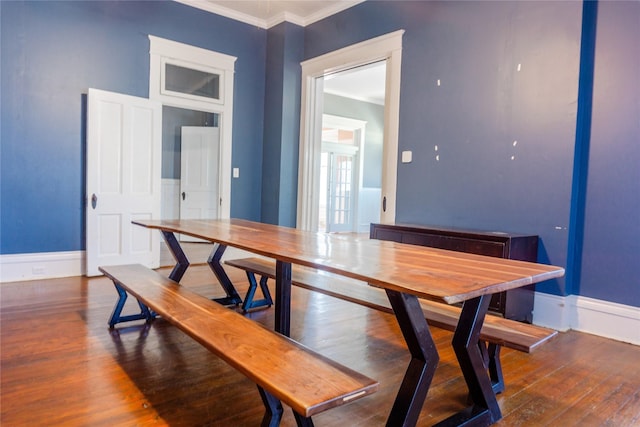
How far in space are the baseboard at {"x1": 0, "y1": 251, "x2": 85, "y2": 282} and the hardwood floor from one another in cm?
89

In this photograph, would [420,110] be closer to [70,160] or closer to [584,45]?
[584,45]

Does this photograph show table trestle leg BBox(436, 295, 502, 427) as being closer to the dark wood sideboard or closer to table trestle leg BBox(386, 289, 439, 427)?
table trestle leg BBox(386, 289, 439, 427)

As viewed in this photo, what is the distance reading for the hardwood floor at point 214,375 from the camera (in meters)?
1.74

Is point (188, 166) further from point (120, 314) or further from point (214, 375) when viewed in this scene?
point (214, 375)

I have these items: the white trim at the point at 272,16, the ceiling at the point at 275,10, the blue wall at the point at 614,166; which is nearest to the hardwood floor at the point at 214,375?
the blue wall at the point at 614,166

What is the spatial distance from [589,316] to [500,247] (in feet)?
2.73

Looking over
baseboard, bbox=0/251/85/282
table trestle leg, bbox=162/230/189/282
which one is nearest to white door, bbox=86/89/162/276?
baseboard, bbox=0/251/85/282

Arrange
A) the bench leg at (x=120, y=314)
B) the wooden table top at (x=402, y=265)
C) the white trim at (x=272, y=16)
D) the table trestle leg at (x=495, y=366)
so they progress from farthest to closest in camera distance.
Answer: the white trim at (x=272, y=16), the bench leg at (x=120, y=314), the table trestle leg at (x=495, y=366), the wooden table top at (x=402, y=265)

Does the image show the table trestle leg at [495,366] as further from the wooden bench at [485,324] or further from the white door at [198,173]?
the white door at [198,173]

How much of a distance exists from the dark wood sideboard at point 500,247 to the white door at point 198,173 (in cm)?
398

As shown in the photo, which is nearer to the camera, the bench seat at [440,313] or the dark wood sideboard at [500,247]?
the bench seat at [440,313]

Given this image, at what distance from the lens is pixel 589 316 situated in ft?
9.79

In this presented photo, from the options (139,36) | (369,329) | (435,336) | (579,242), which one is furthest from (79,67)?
(579,242)

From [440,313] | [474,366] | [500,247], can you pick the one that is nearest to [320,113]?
[500,247]
